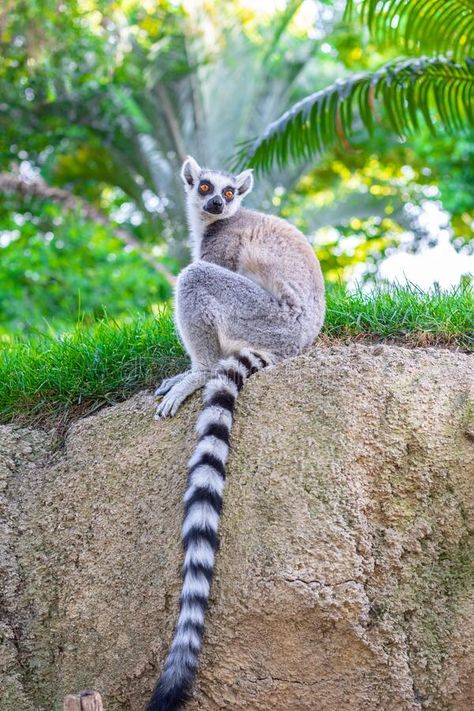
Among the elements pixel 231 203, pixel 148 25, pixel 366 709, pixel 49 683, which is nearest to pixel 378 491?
pixel 366 709

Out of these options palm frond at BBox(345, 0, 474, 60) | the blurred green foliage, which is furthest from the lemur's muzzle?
the blurred green foliage

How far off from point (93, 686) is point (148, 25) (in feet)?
40.0

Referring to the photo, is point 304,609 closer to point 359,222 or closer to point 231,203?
point 231,203

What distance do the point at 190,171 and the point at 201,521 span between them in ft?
9.24

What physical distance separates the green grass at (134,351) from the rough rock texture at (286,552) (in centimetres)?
45

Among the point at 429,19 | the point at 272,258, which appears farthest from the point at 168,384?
the point at 429,19

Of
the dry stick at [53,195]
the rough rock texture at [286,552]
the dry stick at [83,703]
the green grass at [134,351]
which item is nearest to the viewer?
the dry stick at [83,703]

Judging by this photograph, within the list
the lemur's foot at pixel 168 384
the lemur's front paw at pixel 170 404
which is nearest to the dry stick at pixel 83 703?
the lemur's front paw at pixel 170 404

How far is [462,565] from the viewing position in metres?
4.42

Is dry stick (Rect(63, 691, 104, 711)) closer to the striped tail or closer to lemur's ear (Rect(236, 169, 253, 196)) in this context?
the striped tail

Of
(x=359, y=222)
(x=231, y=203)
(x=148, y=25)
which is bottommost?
(x=359, y=222)

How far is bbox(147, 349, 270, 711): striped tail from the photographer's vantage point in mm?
3752

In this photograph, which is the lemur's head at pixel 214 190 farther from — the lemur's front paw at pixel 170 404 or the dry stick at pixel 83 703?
the dry stick at pixel 83 703

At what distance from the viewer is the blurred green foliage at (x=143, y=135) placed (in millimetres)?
12070
